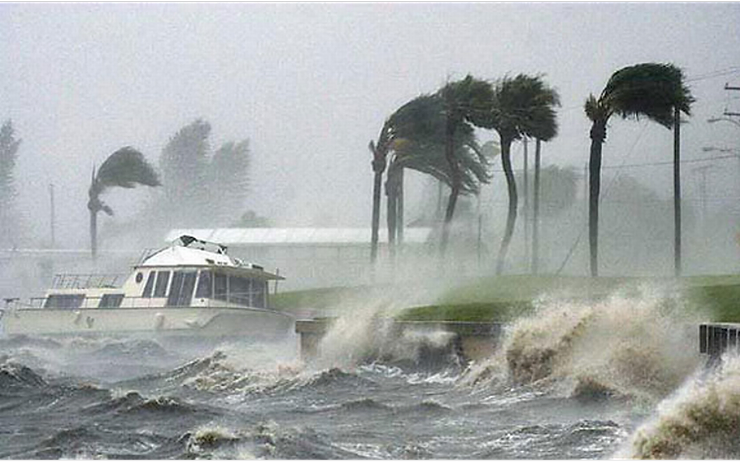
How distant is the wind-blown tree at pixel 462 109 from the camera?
44.8 m

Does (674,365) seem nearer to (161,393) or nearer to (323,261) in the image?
(161,393)

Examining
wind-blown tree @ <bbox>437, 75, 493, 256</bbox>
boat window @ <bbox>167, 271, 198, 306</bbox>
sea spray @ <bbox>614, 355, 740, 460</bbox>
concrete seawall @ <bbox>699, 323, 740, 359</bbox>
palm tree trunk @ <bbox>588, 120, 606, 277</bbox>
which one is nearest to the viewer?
sea spray @ <bbox>614, 355, 740, 460</bbox>

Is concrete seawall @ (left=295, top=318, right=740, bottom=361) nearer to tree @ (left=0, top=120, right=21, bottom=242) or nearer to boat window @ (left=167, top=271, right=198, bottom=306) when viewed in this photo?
boat window @ (left=167, top=271, right=198, bottom=306)

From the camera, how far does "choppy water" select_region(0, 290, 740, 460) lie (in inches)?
506

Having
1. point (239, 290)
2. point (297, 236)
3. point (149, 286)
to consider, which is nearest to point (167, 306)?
point (149, 286)

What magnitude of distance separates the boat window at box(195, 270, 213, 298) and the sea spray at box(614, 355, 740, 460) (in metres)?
25.0

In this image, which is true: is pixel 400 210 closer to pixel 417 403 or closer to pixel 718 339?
pixel 417 403

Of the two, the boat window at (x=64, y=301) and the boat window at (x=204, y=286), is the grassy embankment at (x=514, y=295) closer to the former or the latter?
the boat window at (x=204, y=286)

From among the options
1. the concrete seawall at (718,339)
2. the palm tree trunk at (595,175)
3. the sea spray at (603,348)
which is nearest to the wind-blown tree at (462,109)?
the palm tree trunk at (595,175)

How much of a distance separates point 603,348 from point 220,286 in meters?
19.4

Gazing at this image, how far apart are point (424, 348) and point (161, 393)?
5586 mm

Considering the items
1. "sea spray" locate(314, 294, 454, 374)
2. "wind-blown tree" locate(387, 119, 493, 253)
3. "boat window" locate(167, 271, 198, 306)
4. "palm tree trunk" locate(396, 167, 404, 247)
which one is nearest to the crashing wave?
"sea spray" locate(314, 294, 454, 374)

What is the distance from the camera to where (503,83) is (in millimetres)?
43188

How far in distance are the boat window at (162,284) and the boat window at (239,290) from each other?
1900 mm
